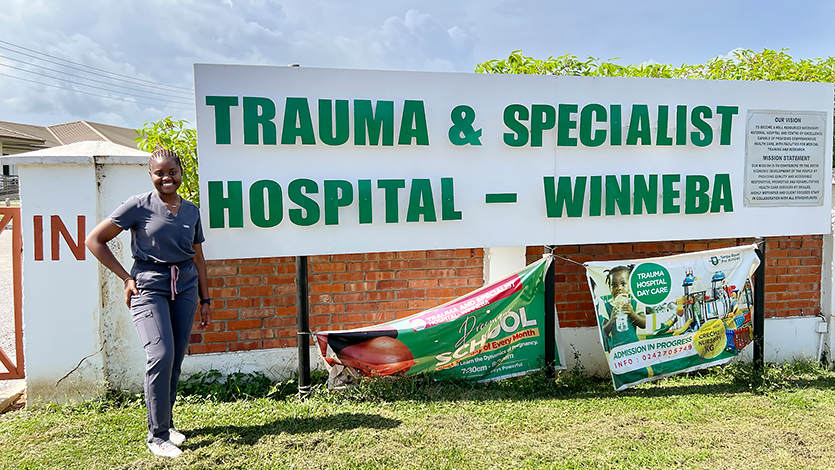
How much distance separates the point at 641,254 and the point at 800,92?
175cm

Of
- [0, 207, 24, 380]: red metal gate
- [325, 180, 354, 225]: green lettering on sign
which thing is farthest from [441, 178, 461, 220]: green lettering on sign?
[0, 207, 24, 380]: red metal gate

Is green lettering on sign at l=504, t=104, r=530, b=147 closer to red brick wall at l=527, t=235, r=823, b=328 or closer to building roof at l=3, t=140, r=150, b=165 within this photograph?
red brick wall at l=527, t=235, r=823, b=328

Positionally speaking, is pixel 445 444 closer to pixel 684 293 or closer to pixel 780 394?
pixel 684 293

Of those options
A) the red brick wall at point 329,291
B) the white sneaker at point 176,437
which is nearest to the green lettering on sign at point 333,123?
the red brick wall at point 329,291

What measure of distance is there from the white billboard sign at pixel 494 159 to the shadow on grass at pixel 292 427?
1077 mm

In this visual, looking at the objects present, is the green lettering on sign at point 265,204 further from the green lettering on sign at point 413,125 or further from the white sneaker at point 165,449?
the white sneaker at point 165,449

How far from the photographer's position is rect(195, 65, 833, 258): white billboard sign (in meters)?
3.34

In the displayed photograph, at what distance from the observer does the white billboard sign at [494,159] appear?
334 centimetres

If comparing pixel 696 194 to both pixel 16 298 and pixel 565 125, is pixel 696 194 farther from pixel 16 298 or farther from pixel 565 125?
pixel 16 298

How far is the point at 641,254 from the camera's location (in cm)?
424

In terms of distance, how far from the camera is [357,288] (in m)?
3.91

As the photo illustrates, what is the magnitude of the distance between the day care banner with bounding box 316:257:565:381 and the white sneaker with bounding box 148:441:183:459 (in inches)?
42.8

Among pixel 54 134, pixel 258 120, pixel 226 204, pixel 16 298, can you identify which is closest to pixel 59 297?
pixel 16 298

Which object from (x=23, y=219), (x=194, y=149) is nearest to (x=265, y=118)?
(x=194, y=149)
